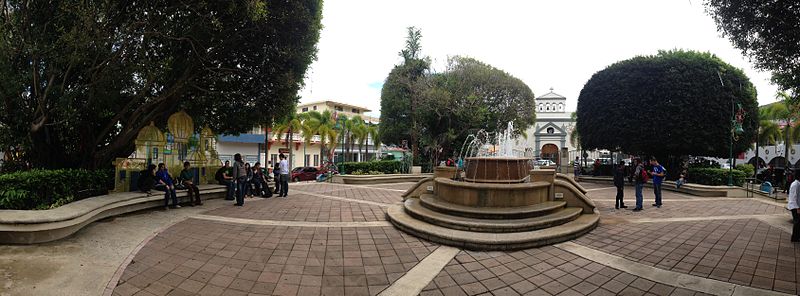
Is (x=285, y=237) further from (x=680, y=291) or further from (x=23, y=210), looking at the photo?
(x=680, y=291)

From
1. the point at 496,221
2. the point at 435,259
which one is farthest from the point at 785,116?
the point at 435,259

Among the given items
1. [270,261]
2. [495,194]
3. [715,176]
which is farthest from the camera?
[715,176]

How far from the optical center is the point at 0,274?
154 inches

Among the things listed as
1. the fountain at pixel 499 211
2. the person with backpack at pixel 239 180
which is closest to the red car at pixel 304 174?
the person with backpack at pixel 239 180

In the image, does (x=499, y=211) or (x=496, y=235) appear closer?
(x=496, y=235)

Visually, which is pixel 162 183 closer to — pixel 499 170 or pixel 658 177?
pixel 499 170

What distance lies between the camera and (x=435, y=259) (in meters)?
5.02

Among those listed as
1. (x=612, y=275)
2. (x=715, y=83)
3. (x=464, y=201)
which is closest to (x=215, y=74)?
(x=464, y=201)

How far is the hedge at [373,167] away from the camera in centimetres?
1911

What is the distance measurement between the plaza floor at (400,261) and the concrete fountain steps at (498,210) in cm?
97

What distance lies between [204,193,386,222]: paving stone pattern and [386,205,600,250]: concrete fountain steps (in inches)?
59.4

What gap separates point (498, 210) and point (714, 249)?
136 inches

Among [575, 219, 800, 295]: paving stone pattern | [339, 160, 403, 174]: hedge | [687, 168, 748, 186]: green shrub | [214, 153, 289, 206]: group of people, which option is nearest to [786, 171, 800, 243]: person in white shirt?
[575, 219, 800, 295]: paving stone pattern

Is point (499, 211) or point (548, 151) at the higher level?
point (548, 151)
